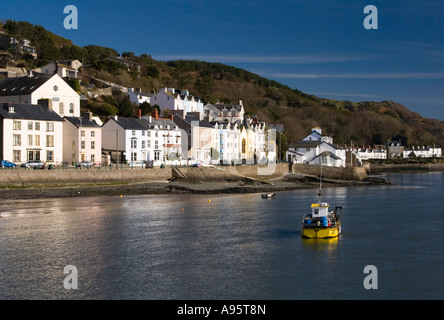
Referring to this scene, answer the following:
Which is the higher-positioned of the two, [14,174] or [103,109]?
[103,109]

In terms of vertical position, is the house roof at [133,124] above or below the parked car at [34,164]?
above

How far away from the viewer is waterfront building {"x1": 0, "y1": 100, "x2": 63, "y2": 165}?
5884 centimetres

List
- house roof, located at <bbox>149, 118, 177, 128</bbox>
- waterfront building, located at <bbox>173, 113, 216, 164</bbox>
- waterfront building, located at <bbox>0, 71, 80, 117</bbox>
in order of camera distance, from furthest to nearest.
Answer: waterfront building, located at <bbox>173, 113, 216, 164</bbox> < house roof, located at <bbox>149, 118, 177, 128</bbox> < waterfront building, located at <bbox>0, 71, 80, 117</bbox>

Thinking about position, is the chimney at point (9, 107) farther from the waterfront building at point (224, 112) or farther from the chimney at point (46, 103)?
the waterfront building at point (224, 112)

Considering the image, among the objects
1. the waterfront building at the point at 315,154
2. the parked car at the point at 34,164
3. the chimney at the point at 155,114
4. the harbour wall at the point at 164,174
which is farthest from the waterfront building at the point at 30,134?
the waterfront building at the point at 315,154

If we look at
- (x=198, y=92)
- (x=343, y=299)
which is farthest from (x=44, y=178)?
(x=198, y=92)

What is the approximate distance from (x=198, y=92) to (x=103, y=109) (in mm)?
87999

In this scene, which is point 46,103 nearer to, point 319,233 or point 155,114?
point 155,114

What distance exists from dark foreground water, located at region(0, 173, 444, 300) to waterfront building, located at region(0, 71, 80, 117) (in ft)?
79.7

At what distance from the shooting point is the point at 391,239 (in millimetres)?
34906

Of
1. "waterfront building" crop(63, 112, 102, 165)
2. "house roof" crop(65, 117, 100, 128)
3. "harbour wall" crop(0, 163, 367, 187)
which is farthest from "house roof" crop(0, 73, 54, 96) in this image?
"harbour wall" crop(0, 163, 367, 187)

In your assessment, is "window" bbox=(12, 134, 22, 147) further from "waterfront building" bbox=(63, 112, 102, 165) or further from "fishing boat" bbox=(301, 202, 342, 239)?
"fishing boat" bbox=(301, 202, 342, 239)

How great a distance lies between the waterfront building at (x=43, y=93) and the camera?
69.8 metres

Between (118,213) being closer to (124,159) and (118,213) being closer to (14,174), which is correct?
(14,174)
